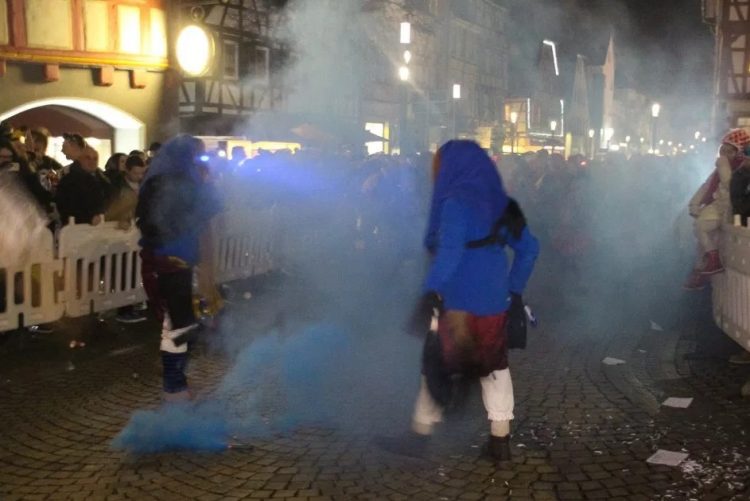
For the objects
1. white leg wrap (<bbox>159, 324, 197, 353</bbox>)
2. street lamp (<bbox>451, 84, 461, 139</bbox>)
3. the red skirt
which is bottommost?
white leg wrap (<bbox>159, 324, 197, 353</bbox>)

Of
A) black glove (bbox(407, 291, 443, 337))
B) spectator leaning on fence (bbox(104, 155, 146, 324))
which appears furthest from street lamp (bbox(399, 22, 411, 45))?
black glove (bbox(407, 291, 443, 337))

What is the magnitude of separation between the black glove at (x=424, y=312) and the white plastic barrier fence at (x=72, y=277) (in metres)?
3.36

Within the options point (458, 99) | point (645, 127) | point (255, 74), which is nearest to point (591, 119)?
point (645, 127)

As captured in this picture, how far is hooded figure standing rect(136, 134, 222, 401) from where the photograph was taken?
199 inches

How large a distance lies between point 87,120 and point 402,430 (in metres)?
14.6

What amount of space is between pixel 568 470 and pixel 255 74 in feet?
64.3

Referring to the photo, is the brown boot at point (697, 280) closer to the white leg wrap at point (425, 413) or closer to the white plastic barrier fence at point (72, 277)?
the white leg wrap at point (425, 413)

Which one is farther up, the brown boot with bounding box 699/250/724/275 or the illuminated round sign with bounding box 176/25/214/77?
the illuminated round sign with bounding box 176/25/214/77

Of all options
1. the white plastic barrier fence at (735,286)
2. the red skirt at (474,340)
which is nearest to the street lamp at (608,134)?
the white plastic barrier fence at (735,286)

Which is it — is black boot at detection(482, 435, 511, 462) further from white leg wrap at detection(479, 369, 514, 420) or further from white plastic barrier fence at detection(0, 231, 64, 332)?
white plastic barrier fence at detection(0, 231, 64, 332)

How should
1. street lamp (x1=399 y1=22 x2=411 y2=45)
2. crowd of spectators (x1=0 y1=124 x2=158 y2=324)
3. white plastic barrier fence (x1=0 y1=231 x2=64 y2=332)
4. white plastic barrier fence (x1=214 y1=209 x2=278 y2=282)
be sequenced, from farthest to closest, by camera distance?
street lamp (x1=399 y1=22 x2=411 y2=45) → white plastic barrier fence (x1=214 y1=209 x2=278 y2=282) → crowd of spectators (x1=0 y1=124 x2=158 y2=324) → white plastic barrier fence (x1=0 y1=231 x2=64 y2=332)

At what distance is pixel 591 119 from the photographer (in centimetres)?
7069

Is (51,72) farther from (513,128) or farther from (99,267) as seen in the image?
(513,128)

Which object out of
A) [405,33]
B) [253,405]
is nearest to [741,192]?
[253,405]
